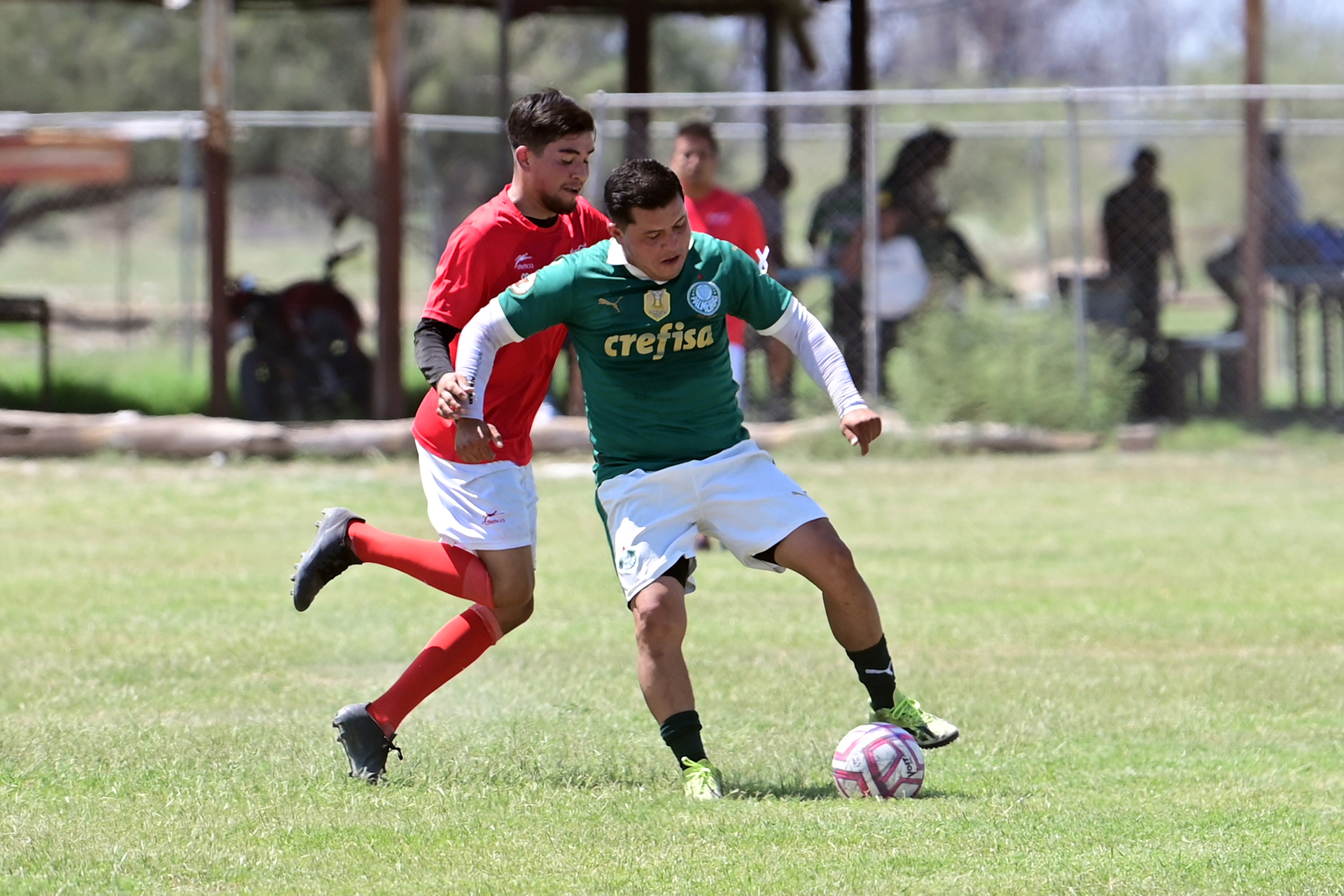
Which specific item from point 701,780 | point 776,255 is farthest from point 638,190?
point 776,255

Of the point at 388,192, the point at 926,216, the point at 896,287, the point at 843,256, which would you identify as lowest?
the point at 896,287

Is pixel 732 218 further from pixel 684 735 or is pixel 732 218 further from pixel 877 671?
pixel 684 735

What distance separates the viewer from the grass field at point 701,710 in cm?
462

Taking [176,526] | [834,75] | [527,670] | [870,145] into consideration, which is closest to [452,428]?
[527,670]

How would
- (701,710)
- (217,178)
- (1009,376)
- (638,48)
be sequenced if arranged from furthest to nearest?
(638,48), (1009,376), (217,178), (701,710)

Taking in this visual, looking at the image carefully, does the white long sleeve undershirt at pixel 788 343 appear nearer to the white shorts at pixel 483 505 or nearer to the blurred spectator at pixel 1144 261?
the white shorts at pixel 483 505

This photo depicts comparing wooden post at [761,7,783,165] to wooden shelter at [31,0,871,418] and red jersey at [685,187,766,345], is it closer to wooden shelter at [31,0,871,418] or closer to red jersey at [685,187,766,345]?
wooden shelter at [31,0,871,418]

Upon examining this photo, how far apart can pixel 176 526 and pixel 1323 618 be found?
6.13m

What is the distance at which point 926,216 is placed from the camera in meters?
15.6

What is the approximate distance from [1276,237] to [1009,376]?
264cm

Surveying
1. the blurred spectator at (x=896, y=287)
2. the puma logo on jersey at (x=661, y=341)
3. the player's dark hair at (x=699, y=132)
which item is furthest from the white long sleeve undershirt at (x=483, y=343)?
the blurred spectator at (x=896, y=287)

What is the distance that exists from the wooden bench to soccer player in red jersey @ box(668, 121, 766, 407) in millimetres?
6604

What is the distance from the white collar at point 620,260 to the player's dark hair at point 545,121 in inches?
15.2

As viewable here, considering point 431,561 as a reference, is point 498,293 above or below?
above
